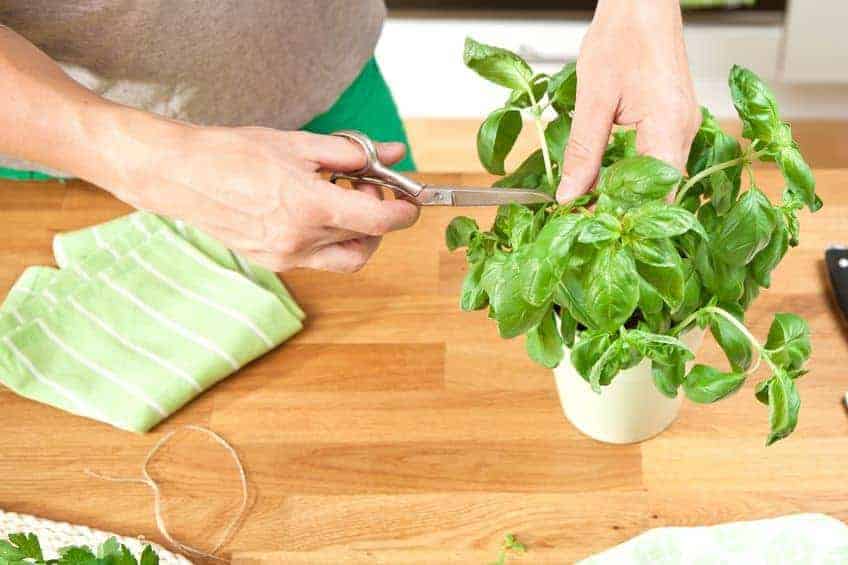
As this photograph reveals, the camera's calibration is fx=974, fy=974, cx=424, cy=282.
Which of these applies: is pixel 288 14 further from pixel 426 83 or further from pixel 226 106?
pixel 426 83

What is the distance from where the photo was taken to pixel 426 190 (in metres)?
0.78

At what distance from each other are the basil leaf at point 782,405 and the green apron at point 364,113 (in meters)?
0.65

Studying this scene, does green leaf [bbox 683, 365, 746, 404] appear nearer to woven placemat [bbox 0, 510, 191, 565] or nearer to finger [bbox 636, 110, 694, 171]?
finger [bbox 636, 110, 694, 171]

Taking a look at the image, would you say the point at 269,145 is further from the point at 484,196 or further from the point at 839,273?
the point at 839,273

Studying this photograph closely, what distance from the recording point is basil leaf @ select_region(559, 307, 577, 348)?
0.73 metres

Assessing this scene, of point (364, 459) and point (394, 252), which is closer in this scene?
point (364, 459)

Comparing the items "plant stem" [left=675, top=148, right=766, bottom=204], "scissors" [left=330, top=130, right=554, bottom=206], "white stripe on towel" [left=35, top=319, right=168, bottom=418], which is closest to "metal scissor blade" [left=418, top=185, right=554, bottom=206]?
"scissors" [left=330, top=130, right=554, bottom=206]

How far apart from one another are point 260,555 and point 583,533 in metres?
0.27

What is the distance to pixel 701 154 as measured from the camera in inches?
30.2

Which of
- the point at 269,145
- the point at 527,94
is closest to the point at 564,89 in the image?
the point at 527,94

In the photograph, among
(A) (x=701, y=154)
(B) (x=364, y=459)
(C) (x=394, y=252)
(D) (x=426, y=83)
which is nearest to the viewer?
(A) (x=701, y=154)

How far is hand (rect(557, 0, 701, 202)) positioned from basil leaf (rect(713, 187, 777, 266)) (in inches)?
2.9

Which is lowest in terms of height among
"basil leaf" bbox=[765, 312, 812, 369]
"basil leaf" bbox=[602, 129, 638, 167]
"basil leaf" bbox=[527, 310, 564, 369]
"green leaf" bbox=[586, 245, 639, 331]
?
"basil leaf" bbox=[527, 310, 564, 369]

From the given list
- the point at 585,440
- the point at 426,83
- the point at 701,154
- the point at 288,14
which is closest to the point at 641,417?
the point at 585,440
